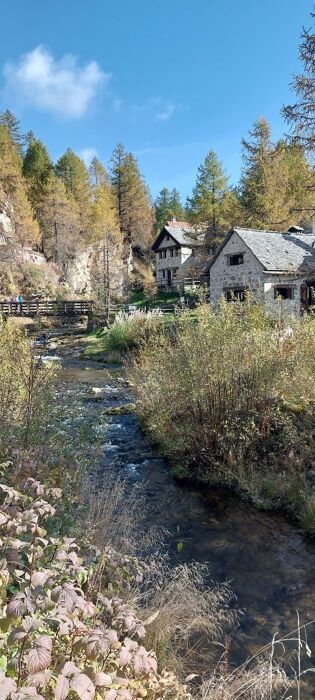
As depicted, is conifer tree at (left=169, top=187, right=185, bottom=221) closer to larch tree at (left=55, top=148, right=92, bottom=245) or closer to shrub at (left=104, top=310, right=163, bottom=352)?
larch tree at (left=55, top=148, right=92, bottom=245)

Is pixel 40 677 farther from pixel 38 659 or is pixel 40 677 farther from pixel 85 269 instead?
pixel 85 269

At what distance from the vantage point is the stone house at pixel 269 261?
80.1 ft

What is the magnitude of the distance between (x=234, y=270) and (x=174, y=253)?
70.0ft

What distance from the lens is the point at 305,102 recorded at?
32.5ft

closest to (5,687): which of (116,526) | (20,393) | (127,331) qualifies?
(116,526)

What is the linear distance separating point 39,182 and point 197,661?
51.3 meters

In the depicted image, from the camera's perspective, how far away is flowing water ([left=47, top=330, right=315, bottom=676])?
4.50 m

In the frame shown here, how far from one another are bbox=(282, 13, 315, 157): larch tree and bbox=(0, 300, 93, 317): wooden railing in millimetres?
23610

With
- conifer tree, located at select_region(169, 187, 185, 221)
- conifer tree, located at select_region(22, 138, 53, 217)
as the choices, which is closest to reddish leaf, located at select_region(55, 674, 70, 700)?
conifer tree, located at select_region(22, 138, 53, 217)

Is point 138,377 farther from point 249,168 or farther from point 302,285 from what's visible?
point 249,168

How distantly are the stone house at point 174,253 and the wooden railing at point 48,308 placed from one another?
42.3 feet

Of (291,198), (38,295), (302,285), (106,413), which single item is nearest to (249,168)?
(291,198)

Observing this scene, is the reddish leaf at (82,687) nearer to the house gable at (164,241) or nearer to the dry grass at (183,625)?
the dry grass at (183,625)

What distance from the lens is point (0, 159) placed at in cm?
3919
